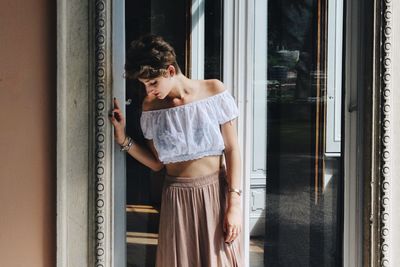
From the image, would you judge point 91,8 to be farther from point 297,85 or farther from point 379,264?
point 379,264

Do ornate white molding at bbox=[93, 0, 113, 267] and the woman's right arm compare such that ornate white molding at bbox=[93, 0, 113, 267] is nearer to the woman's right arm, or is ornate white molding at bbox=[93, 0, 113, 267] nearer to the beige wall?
the woman's right arm

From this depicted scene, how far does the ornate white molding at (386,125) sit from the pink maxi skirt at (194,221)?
0.74 meters

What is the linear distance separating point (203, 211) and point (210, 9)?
Result: 0.90 metres

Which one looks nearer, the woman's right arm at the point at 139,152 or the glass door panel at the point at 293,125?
the woman's right arm at the point at 139,152

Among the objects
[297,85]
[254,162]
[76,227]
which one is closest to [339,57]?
[297,85]

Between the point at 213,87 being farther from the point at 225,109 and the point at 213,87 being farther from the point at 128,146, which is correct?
the point at 128,146

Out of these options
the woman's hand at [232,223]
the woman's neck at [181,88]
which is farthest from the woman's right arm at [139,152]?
the woman's hand at [232,223]

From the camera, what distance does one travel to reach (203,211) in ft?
9.48

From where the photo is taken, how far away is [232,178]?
9.61 ft

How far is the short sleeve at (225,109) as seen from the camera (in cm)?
290

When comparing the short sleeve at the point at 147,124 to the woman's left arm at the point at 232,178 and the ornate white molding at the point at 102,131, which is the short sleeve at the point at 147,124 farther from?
the woman's left arm at the point at 232,178

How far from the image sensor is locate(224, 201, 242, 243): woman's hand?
115 inches

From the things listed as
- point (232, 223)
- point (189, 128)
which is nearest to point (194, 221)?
point (232, 223)

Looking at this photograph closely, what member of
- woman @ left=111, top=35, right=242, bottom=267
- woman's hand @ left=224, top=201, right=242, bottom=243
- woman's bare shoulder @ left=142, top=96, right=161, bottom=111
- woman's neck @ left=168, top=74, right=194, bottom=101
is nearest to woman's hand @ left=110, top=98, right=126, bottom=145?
woman @ left=111, top=35, right=242, bottom=267
